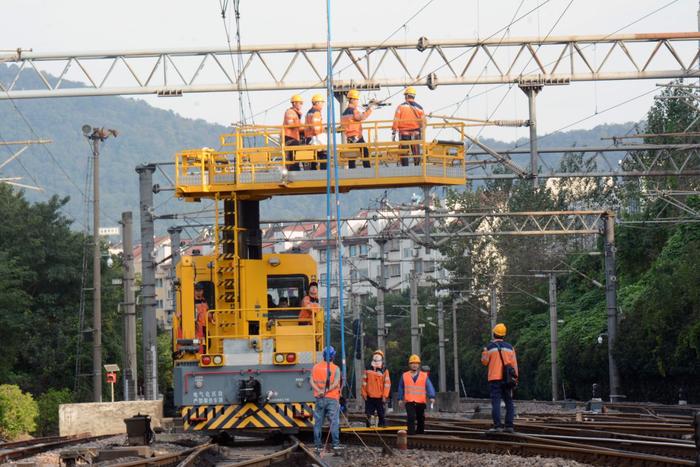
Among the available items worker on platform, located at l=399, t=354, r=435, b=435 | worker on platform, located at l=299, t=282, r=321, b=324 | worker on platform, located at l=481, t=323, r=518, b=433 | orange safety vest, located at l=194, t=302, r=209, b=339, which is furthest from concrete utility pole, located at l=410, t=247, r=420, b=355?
worker on platform, located at l=481, t=323, r=518, b=433

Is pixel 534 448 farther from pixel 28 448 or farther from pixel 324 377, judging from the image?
pixel 28 448

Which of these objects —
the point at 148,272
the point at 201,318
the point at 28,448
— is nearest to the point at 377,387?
the point at 201,318

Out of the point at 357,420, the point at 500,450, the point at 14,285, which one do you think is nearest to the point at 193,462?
the point at 500,450

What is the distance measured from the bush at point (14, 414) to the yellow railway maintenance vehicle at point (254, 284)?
19292 millimetres

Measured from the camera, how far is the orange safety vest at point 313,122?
26.4 metres

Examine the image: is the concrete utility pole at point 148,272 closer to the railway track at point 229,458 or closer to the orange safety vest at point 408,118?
the orange safety vest at point 408,118

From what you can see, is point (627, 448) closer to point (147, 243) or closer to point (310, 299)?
point (310, 299)

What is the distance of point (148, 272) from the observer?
44.2 m

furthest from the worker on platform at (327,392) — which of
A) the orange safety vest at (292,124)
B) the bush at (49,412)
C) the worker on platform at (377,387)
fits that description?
the bush at (49,412)

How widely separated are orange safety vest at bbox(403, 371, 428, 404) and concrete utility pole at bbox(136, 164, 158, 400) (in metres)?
20.2

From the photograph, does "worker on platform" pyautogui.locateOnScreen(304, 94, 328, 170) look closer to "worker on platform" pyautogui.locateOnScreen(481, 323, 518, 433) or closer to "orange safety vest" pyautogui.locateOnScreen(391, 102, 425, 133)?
"orange safety vest" pyautogui.locateOnScreen(391, 102, 425, 133)

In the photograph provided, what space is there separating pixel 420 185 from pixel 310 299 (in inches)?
113

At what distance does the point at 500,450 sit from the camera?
→ 66.4ft

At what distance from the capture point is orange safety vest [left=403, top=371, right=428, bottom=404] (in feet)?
80.0
